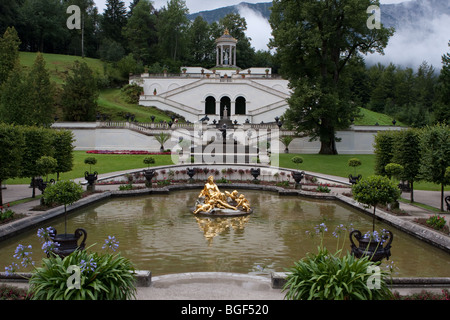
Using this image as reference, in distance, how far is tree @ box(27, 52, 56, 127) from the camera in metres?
39.1

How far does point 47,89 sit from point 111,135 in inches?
311

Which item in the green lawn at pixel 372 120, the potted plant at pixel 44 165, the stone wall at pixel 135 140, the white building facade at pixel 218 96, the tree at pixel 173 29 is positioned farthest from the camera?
the tree at pixel 173 29

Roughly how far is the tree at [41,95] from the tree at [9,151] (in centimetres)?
2382

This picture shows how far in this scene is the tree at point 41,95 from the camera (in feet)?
128

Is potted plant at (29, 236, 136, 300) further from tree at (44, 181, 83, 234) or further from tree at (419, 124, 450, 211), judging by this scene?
tree at (419, 124, 450, 211)

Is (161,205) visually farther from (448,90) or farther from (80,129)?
(448,90)

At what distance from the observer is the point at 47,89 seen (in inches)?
1604

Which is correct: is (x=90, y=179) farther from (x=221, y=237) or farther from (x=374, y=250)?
(x=374, y=250)

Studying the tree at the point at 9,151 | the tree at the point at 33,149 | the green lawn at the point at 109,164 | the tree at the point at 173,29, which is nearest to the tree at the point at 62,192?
the tree at the point at 9,151

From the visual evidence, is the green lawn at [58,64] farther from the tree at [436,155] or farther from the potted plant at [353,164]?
the tree at [436,155]

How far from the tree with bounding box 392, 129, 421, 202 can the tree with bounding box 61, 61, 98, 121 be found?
37.1m

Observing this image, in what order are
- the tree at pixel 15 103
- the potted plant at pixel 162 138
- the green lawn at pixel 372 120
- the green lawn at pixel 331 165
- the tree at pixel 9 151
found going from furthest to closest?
the green lawn at pixel 372 120
the potted plant at pixel 162 138
the tree at pixel 15 103
the green lawn at pixel 331 165
the tree at pixel 9 151

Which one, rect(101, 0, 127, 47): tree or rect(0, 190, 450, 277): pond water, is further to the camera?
rect(101, 0, 127, 47): tree

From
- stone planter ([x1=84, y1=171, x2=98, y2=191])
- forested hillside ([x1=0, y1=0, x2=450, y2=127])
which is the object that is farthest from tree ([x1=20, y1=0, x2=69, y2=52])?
stone planter ([x1=84, y1=171, x2=98, y2=191])
